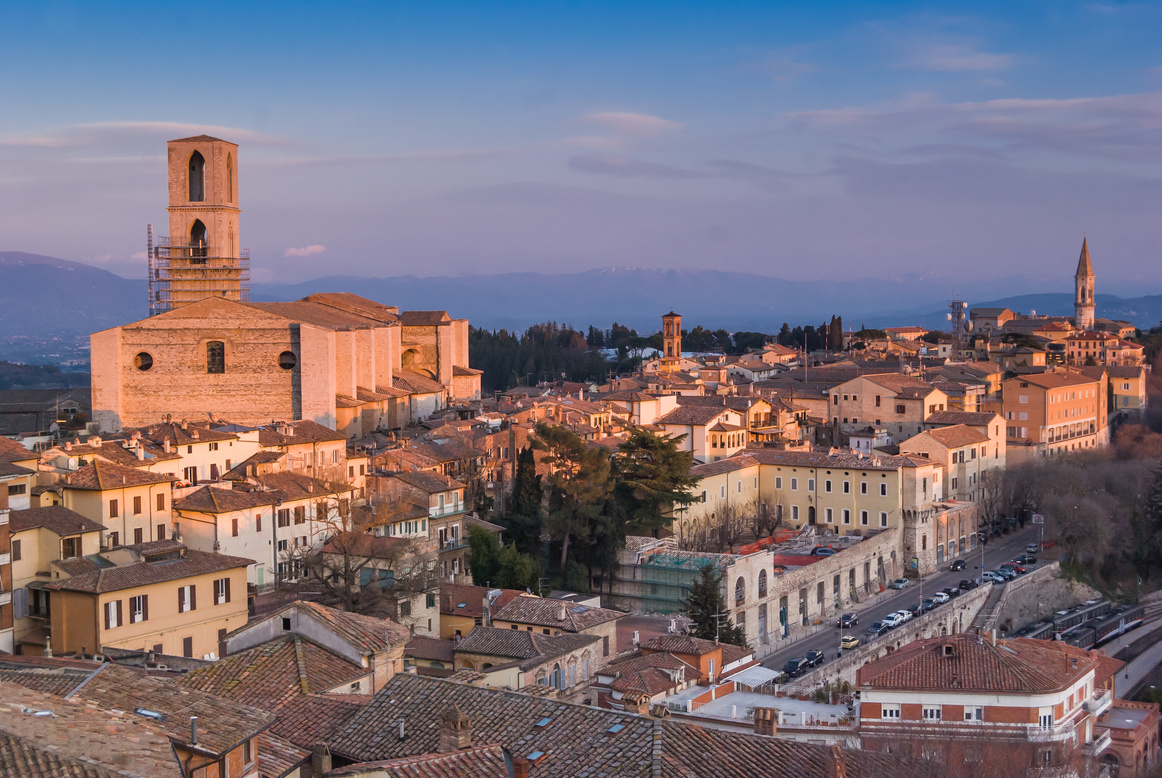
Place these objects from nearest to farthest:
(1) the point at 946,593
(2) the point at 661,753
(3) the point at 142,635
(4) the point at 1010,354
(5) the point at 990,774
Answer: (2) the point at 661,753 < (5) the point at 990,774 < (3) the point at 142,635 < (1) the point at 946,593 < (4) the point at 1010,354

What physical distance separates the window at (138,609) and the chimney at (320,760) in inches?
428

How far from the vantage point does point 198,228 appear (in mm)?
47750

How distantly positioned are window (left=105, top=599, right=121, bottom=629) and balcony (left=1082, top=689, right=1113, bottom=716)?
16516 mm

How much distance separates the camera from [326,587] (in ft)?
85.5

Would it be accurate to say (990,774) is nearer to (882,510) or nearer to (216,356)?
(882,510)

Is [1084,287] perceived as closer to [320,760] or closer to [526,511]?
[526,511]

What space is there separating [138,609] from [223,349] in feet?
66.4

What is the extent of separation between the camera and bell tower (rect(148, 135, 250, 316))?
155 ft

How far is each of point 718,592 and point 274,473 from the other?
11139 mm

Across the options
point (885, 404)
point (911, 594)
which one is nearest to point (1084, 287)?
point (885, 404)

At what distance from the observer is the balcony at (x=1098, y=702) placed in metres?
22.9

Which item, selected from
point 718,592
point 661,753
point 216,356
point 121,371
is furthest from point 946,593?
point 661,753

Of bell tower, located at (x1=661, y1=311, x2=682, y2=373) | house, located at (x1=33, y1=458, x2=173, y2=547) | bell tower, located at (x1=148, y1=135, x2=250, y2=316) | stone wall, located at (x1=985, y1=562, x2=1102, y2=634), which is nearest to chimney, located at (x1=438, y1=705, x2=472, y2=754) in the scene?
house, located at (x1=33, y1=458, x2=173, y2=547)

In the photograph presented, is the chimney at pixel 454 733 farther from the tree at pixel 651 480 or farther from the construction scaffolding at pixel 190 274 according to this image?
the construction scaffolding at pixel 190 274
